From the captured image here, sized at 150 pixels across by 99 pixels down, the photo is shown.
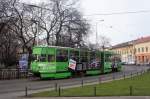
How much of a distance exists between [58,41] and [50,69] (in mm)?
24918

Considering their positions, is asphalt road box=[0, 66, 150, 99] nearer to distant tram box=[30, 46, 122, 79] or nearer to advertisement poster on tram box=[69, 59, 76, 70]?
distant tram box=[30, 46, 122, 79]

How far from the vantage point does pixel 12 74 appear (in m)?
47.0

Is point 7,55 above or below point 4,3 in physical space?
below

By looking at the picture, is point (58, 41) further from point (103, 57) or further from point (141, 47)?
point (141, 47)

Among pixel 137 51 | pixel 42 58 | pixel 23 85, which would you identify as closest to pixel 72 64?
pixel 42 58

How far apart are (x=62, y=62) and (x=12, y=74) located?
21.5ft

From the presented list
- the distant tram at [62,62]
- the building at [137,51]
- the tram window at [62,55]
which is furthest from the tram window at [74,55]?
the building at [137,51]

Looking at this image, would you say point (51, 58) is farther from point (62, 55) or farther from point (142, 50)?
point (142, 50)

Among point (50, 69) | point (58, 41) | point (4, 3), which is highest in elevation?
point (4, 3)

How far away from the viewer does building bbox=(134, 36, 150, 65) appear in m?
144

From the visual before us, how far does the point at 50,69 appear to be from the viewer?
42.8 m

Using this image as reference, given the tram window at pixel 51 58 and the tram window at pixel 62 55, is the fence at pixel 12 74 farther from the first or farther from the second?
the tram window at pixel 62 55

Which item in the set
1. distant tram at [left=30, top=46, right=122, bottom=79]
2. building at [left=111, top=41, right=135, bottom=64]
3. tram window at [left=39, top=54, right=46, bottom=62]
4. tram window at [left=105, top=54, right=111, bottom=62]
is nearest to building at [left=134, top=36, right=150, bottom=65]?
building at [left=111, top=41, right=135, bottom=64]

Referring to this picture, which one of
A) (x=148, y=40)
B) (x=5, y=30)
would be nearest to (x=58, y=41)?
(x=5, y=30)
